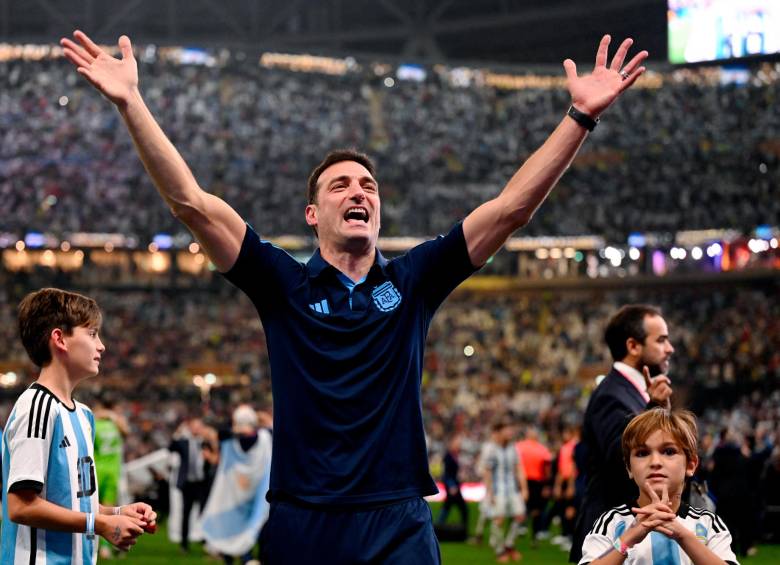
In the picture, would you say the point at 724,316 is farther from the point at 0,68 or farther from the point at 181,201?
the point at 181,201

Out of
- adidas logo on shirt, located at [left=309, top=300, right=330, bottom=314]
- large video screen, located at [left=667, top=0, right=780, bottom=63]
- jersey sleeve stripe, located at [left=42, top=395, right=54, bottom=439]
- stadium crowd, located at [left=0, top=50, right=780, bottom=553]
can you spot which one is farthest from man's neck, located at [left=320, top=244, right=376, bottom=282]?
large video screen, located at [left=667, top=0, right=780, bottom=63]

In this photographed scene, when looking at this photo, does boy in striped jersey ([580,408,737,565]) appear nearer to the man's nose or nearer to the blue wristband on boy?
the man's nose

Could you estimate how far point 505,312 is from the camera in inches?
1719

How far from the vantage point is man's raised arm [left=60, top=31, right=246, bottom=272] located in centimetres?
385

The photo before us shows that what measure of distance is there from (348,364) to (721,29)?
1597 inches

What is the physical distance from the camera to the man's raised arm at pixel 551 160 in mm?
3920

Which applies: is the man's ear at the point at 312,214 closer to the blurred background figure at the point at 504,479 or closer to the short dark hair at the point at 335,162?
the short dark hair at the point at 335,162

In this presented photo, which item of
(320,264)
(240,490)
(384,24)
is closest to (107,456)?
(240,490)

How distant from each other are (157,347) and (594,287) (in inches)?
615

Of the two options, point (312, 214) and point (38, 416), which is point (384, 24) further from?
point (312, 214)

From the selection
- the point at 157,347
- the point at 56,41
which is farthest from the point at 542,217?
the point at 56,41

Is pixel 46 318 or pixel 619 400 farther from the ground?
pixel 46 318

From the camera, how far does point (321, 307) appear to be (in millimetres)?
4094

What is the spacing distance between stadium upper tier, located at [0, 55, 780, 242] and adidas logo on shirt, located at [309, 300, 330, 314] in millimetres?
35874
